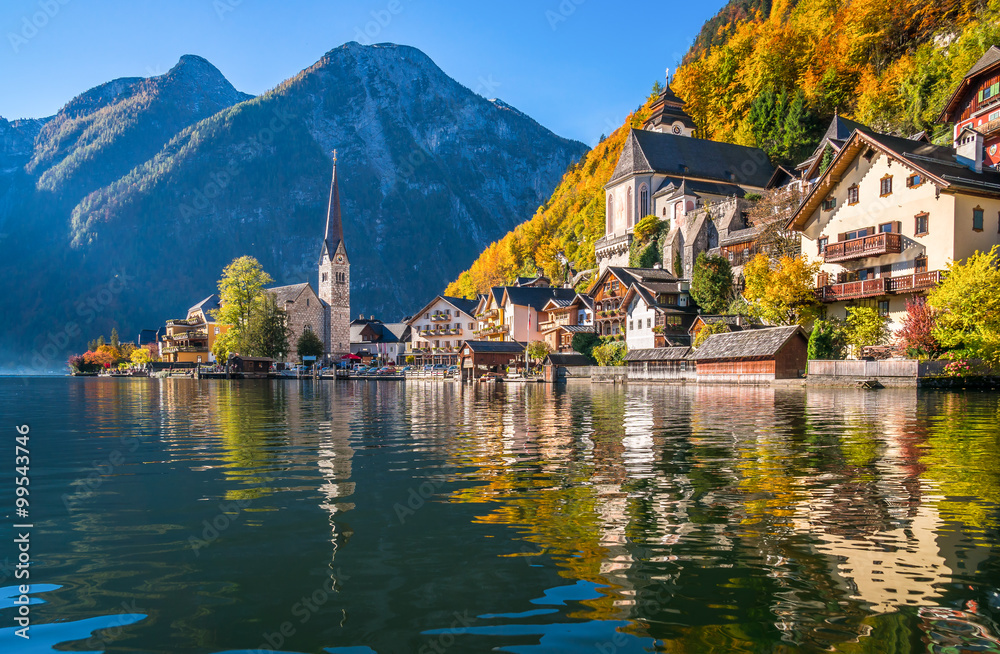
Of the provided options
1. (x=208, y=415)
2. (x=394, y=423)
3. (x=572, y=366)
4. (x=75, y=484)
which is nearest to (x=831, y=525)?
(x=75, y=484)

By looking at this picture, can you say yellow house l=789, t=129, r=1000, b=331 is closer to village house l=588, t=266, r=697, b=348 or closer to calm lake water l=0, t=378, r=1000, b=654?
village house l=588, t=266, r=697, b=348

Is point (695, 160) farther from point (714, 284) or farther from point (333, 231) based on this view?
point (333, 231)

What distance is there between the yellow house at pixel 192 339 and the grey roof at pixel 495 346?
7060 cm

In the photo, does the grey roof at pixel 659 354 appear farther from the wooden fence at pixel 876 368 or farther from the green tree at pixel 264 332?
the green tree at pixel 264 332

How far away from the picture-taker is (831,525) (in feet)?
25.1

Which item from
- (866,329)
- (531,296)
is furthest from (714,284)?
(531,296)

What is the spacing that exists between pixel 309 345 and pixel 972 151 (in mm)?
102665

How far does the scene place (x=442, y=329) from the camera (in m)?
115

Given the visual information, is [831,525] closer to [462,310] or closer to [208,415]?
[208,415]

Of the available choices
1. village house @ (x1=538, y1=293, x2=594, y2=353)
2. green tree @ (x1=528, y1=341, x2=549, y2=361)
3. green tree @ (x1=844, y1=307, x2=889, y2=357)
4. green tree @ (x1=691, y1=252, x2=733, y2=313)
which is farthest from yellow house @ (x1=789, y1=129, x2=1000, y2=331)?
green tree @ (x1=528, y1=341, x2=549, y2=361)

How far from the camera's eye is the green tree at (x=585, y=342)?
78812 millimetres

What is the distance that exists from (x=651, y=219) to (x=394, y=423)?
6914 centimetres

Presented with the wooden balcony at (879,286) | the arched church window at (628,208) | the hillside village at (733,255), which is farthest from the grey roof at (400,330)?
the wooden balcony at (879,286)

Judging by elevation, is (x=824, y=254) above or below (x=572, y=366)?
above
